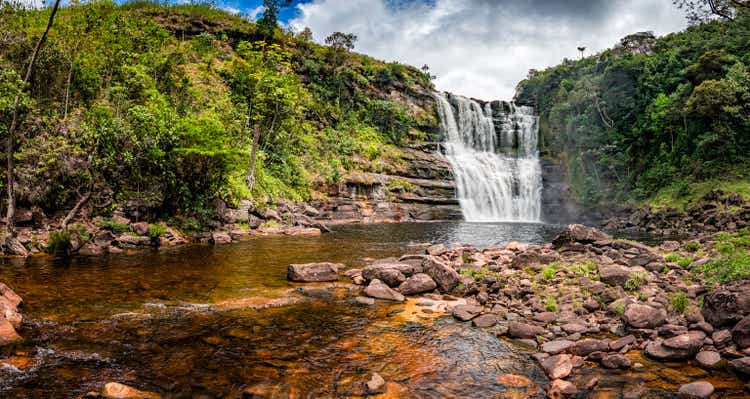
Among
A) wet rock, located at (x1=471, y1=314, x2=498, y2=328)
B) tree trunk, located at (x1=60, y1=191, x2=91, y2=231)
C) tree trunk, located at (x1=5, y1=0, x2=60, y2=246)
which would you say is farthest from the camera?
tree trunk, located at (x1=60, y1=191, x2=91, y2=231)

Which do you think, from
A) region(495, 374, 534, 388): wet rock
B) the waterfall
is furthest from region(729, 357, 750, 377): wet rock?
the waterfall

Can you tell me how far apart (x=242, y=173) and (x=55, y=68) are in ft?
36.6

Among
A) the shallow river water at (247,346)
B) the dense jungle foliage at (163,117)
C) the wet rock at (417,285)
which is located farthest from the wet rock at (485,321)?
the dense jungle foliage at (163,117)

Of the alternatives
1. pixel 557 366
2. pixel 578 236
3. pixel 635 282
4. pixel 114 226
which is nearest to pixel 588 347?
pixel 557 366

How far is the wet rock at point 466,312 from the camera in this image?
7.68 metres

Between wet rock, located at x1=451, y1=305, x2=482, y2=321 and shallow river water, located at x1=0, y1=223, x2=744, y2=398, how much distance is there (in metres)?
0.24

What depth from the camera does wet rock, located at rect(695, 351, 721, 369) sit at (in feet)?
16.9

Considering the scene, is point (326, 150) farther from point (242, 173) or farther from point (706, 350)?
point (706, 350)

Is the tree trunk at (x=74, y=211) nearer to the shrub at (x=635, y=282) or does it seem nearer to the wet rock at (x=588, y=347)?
the wet rock at (x=588, y=347)

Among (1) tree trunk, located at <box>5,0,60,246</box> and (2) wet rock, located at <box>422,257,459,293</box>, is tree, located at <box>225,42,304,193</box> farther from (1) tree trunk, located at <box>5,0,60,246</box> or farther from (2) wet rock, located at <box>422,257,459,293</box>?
(2) wet rock, located at <box>422,257,459,293</box>

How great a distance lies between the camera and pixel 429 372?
545 centimetres

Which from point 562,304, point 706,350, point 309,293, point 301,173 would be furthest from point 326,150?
point 706,350

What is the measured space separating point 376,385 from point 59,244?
13.3 meters

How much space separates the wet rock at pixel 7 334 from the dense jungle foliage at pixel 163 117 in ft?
35.1
